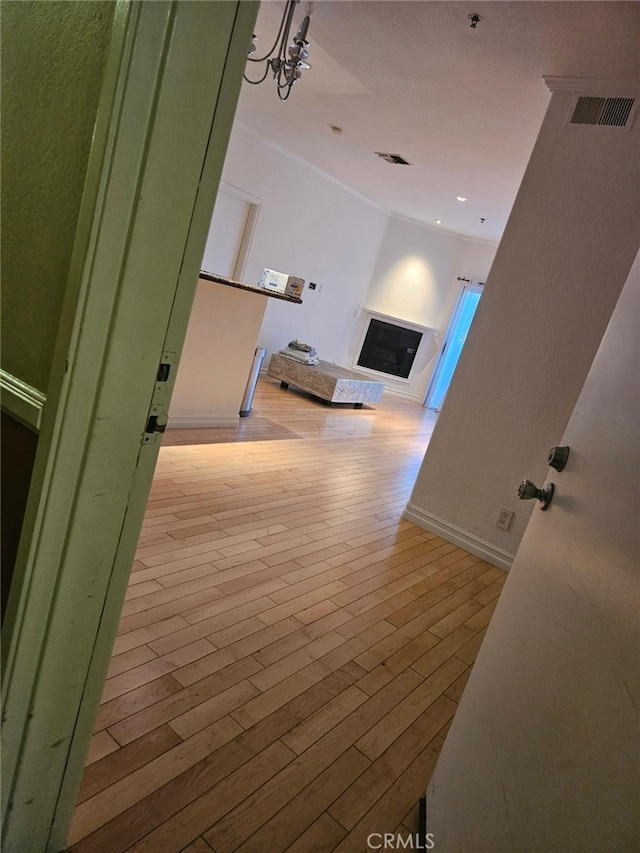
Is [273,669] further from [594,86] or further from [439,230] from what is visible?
[439,230]

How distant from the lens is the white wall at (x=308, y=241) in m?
6.36

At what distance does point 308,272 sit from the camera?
7.67m

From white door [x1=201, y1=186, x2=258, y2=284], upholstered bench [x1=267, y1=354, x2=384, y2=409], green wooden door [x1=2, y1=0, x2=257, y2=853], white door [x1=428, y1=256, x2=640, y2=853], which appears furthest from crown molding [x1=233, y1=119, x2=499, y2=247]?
white door [x1=428, y1=256, x2=640, y2=853]

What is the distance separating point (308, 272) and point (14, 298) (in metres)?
7.09

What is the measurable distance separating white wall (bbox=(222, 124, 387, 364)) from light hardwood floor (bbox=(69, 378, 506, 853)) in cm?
410

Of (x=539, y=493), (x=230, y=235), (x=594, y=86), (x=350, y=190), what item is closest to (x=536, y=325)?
(x=594, y=86)

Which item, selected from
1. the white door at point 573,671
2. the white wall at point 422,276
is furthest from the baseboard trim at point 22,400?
the white wall at point 422,276

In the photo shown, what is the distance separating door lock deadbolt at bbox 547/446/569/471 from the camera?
1.08 m

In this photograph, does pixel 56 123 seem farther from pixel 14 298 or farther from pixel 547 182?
pixel 547 182

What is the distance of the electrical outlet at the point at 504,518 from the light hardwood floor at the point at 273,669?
27 centimetres

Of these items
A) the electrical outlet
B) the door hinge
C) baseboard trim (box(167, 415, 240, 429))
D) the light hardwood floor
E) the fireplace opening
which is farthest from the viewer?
the fireplace opening

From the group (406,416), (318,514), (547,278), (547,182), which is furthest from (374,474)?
(406,416)

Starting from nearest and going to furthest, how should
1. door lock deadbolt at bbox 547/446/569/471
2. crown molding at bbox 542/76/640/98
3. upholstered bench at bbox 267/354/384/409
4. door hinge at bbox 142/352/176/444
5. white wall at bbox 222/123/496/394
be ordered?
door hinge at bbox 142/352/176/444
door lock deadbolt at bbox 547/446/569/471
crown molding at bbox 542/76/640/98
upholstered bench at bbox 267/354/384/409
white wall at bbox 222/123/496/394

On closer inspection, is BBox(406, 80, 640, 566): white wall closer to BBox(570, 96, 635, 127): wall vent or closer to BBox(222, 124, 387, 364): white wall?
BBox(570, 96, 635, 127): wall vent
